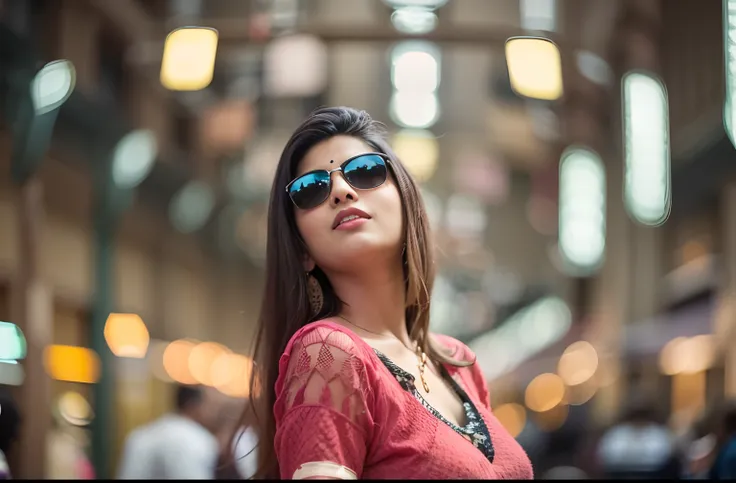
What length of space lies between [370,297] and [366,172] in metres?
0.24

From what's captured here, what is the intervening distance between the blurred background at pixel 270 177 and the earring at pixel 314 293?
5.01ft

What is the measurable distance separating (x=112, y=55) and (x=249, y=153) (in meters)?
5.57

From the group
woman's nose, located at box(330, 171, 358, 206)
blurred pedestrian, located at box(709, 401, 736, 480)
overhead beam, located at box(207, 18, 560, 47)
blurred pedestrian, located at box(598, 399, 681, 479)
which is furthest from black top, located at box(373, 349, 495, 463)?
overhead beam, located at box(207, 18, 560, 47)

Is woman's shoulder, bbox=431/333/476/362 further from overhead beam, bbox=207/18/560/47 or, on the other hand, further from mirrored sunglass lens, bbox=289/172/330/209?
overhead beam, bbox=207/18/560/47

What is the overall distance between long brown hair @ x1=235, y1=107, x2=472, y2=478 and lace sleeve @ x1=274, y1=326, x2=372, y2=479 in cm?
20

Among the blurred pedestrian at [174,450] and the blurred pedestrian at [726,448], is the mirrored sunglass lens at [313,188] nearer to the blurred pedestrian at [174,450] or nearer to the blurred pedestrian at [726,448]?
the blurred pedestrian at [726,448]

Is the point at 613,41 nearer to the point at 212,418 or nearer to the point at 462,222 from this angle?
the point at 212,418

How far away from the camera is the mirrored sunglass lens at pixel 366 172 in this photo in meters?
1.79

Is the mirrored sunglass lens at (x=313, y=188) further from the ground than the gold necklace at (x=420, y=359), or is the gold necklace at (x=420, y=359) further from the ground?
the mirrored sunglass lens at (x=313, y=188)

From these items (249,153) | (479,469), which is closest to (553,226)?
(249,153)

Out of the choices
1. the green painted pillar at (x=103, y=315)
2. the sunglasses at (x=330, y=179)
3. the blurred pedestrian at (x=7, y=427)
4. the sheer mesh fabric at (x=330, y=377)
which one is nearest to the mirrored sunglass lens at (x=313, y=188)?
the sunglasses at (x=330, y=179)

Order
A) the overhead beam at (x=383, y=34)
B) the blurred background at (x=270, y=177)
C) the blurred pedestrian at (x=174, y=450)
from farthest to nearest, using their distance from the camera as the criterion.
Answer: the blurred background at (x=270, y=177), the overhead beam at (x=383, y=34), the blurred pedestrian at (x=174, y=450)

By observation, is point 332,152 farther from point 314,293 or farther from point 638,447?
point 638,447

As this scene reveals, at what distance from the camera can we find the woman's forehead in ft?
5.94
